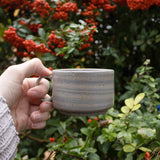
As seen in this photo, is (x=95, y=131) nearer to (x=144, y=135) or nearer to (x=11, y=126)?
(x=144, y=135)

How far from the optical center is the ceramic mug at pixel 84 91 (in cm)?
74

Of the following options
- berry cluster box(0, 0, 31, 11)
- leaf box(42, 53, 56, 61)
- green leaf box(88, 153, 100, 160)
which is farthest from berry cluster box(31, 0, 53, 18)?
green leaf box(88, 153, 100, 160)

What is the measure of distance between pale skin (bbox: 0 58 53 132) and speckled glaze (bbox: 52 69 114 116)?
0.43 ft

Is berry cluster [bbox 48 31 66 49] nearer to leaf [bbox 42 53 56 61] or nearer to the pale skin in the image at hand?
leaf [bbox 42 53 56 61]

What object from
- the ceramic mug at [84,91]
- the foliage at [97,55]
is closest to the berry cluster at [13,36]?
the foliage at [97,55]

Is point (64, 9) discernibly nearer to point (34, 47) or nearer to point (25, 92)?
point (34, 47)

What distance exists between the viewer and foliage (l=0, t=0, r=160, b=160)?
947mm

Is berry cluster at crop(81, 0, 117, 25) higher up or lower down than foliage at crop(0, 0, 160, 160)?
higher up

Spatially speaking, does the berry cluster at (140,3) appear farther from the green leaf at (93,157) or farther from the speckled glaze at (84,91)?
the green leaf at (93,157)

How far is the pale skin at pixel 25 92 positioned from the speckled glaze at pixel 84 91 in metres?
0.13

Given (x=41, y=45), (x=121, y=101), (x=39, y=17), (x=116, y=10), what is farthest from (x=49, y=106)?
(x=116, y=10)

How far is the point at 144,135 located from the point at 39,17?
0.91 metres

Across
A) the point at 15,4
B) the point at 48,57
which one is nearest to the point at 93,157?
the point at 48,57

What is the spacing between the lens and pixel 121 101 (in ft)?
4.40
